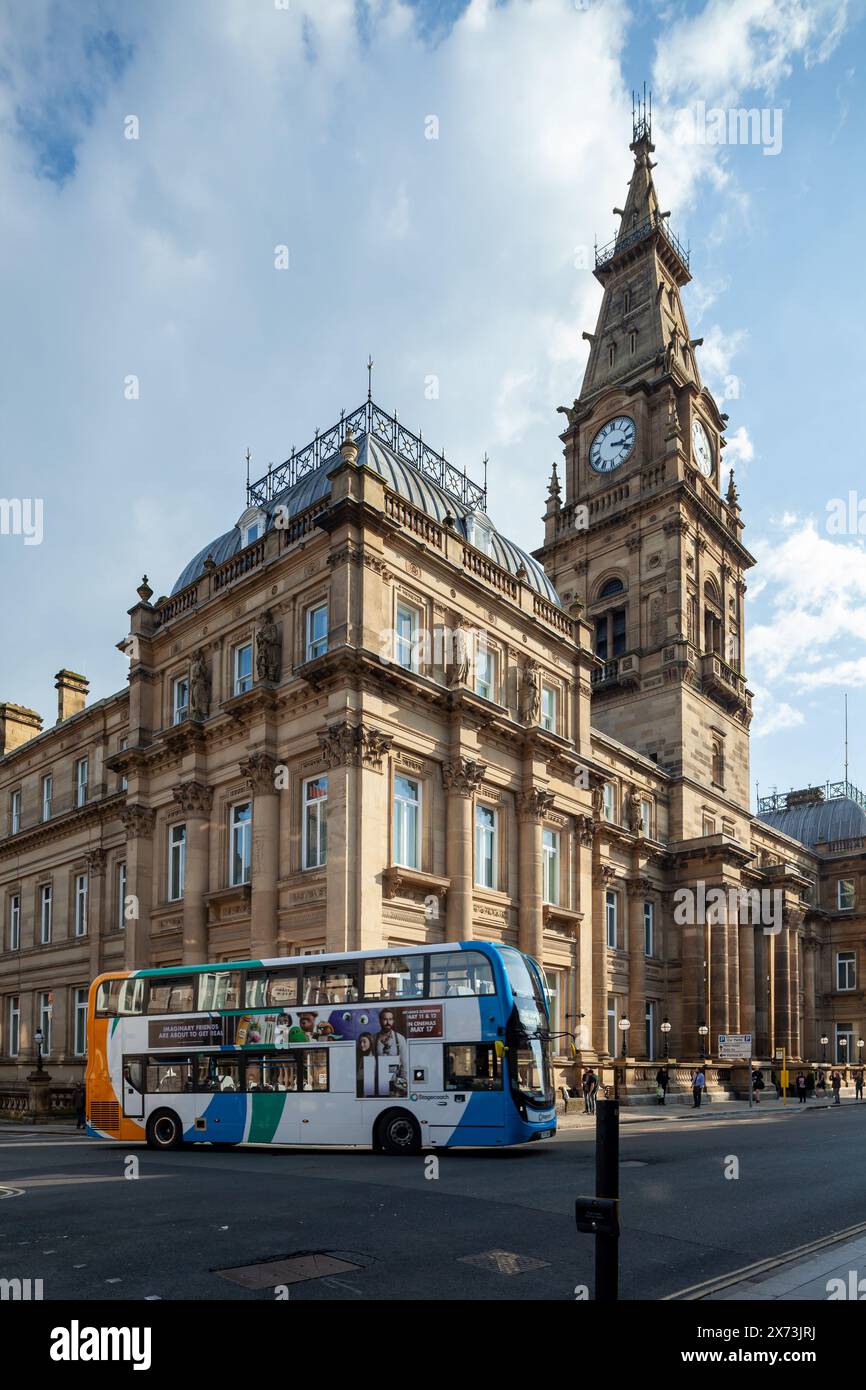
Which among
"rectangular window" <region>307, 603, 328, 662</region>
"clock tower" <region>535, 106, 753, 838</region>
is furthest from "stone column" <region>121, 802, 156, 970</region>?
"clock tower" <region>535, 106, 753, 838</region>

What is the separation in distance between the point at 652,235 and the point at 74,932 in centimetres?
5542

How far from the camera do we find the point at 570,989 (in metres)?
41.1

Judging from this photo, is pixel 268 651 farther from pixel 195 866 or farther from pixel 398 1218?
pixel 398 1218

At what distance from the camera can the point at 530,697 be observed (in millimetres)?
40531

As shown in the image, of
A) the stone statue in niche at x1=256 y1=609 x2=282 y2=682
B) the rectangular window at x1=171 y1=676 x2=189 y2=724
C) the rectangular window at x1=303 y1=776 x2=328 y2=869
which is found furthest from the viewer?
the rectangular window at x1=171 y1=676 x2=189 y2=724

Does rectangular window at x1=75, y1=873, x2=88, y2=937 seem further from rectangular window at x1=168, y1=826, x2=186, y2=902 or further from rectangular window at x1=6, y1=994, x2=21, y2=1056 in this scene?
rectangular window at x1=168, y1=826, x2=186, y2=902

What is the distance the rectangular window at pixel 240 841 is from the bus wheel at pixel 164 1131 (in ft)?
38.9

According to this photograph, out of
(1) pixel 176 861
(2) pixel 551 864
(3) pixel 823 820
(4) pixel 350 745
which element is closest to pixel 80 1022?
(1) pixel 176 861

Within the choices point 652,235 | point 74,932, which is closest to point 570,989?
point 74,932

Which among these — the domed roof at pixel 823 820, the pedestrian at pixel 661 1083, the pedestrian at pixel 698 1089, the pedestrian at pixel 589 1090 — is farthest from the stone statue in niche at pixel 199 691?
the domed roof at pixel 823 820

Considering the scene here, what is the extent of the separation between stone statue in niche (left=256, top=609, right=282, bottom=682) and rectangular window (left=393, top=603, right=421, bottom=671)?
4035 mm

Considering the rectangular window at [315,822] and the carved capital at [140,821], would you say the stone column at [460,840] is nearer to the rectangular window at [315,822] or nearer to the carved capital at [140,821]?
the rectangular window at [315,822]
